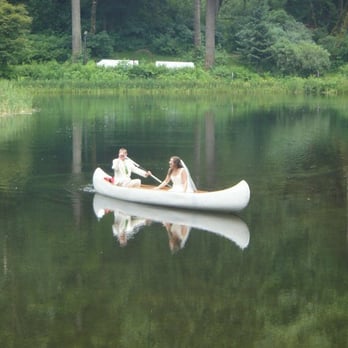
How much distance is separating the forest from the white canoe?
1568 inches

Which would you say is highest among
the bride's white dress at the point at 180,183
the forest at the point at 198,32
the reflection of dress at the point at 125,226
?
the forest at the point at 198,32

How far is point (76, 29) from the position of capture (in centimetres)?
6184

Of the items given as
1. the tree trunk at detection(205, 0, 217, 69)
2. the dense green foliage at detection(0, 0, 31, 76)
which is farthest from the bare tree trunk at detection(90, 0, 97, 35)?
the dense green foliage at detection(0, 0, 31, 76)

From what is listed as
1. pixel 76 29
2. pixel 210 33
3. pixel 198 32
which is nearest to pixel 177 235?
pixel 210 33

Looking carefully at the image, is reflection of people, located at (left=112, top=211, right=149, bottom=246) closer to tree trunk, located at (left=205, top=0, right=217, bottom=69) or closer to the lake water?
the lake water

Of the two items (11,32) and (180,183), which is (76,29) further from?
(180,183)

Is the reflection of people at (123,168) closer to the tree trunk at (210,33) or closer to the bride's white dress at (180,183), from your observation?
the bride's white dress at (180,183)

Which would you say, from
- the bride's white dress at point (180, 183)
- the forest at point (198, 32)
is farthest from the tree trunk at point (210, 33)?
the bride's white dress at point (180, 183)

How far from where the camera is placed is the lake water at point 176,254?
1200 centimetres

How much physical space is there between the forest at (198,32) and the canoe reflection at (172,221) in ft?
133

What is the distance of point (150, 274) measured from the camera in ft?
47.1

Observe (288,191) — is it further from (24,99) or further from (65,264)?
(24,99)

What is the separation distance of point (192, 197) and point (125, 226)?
171cm

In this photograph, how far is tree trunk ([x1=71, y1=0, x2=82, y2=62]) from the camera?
61406mm
